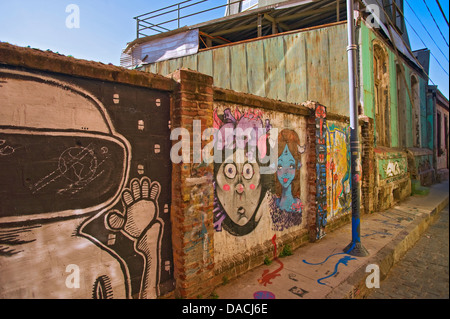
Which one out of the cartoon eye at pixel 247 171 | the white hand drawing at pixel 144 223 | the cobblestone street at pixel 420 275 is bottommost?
the cobblestone street at pixel 420 275

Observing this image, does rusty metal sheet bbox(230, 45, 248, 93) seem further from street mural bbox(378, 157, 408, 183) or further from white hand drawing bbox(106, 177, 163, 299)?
white hand drawing bbox(106, 177, 163, 299)

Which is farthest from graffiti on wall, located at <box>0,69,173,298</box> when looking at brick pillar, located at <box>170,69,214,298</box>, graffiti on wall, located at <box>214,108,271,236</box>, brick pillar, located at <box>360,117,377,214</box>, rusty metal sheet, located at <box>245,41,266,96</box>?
rusty metal sheet, located at <box>245,41,266,96</box>

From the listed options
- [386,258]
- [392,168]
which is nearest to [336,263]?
[386,258]

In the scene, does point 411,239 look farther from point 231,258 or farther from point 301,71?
point 301,71

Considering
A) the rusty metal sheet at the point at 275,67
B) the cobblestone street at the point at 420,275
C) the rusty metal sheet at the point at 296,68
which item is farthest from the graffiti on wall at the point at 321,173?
the rusty metal sheet at the point at 275,67

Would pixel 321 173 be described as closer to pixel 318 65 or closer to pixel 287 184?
pixel 287 184

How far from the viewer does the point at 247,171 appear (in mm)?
4410

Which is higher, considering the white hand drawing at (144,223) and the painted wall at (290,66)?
the painted wall at (290,66)

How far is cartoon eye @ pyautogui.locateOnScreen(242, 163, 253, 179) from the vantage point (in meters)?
4.36

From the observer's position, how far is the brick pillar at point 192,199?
128 inches

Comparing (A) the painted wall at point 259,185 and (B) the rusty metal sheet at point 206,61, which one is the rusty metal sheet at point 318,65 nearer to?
(B) the rusty metal sheet at point 206,61

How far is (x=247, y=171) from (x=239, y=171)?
194 mm

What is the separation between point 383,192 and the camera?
897 centimetres

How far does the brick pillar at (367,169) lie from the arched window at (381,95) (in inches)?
84.2
